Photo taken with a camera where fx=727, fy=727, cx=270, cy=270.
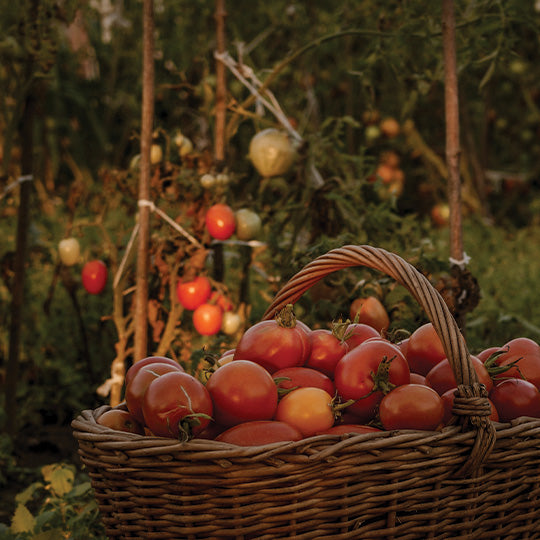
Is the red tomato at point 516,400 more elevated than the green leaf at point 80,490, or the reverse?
the red tomato at point 516,400

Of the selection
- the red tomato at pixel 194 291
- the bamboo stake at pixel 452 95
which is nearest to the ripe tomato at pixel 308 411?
the bamboo stake at pixel 452 95

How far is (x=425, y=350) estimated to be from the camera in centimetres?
146

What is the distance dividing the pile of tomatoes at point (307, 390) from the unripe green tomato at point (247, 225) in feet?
3.22

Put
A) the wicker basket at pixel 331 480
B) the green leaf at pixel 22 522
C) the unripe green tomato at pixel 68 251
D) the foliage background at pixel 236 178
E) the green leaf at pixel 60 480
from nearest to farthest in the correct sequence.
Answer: the wicker basket at pixel 331 480
the green leaf at pixel 22 522
the green leaf at pixel 60 480
the foliage background at pixel 236 178
the unripe green tomato at pixel 68 251

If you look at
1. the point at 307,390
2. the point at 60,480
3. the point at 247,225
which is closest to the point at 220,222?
the point at 247,225

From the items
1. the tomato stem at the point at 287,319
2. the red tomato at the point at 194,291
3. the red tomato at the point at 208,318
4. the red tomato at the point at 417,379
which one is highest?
the tomato stem at the point at 287,319

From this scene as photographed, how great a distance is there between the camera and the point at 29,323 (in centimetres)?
330

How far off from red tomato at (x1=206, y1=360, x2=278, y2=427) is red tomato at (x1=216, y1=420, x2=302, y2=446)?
0.03 m

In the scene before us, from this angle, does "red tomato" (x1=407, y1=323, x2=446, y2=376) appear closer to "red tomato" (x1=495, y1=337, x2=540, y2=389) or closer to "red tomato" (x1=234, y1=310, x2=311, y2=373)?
"red tomato" (x1=495, y1=337, x2=540, y2=389)

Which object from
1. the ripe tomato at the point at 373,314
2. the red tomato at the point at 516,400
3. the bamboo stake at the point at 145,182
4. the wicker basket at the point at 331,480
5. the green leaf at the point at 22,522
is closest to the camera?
the wicker basket at the point at 331,480

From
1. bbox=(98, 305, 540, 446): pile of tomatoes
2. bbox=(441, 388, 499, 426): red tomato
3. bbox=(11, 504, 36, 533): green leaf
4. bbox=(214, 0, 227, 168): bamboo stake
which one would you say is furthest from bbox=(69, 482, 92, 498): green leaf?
bbox=(214, 0, 227, 168): bamboo stake

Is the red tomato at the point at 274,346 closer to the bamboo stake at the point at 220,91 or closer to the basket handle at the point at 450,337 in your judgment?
the basket handle at the point at 450,337

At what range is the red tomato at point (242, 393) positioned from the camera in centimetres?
121

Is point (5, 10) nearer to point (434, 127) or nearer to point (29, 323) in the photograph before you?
point (29, 323)
